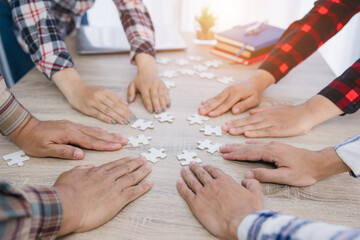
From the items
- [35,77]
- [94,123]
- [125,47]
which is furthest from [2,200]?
[125,47]

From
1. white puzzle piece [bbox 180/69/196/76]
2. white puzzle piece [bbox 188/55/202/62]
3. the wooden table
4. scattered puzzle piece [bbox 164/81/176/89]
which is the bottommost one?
the wooden table

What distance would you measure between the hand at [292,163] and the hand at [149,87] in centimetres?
45

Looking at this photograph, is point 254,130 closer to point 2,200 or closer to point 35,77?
point 2,200

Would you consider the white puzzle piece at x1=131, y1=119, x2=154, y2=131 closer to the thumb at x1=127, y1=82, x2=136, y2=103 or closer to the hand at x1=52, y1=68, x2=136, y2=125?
the hand at x1=52, y1=68, x2=136, y2=125

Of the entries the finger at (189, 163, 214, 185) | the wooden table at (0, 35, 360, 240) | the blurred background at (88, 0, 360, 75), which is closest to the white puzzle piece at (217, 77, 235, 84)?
the wooden table at (0, 35, 360, 240)

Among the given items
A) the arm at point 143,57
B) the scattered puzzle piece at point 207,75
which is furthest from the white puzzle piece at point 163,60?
the scattered puzzle piece at point 207,75

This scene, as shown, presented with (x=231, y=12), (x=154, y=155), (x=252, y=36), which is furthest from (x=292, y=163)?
(x=231, y=12)

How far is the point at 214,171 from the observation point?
0.97 m

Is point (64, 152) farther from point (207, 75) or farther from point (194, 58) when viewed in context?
point (194, 58)

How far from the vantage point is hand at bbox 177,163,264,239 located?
788 millimetres

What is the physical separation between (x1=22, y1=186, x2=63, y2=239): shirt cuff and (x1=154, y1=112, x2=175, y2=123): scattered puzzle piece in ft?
2.01

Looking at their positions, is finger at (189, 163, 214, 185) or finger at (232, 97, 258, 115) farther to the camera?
finger at (232, 97, 258, 115)

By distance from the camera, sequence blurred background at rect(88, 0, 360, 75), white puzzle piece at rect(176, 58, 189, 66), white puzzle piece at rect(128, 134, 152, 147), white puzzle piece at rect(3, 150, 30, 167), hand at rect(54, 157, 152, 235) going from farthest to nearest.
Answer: blurred background at rect(88, 0, 360, 75), white puzzle piece at rect(176, 58, 189, 66), white puzzle piece at rect(128, 134, 152, 147), white puzzle piece at rect(3, 150, 30, 167), hand at rect(54, 157, 152, 235)

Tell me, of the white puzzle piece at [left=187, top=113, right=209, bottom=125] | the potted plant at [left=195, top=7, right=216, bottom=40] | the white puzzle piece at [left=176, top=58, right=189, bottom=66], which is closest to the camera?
the white puzzle piece at [left=187, top=113, right=209, bottom=125]
